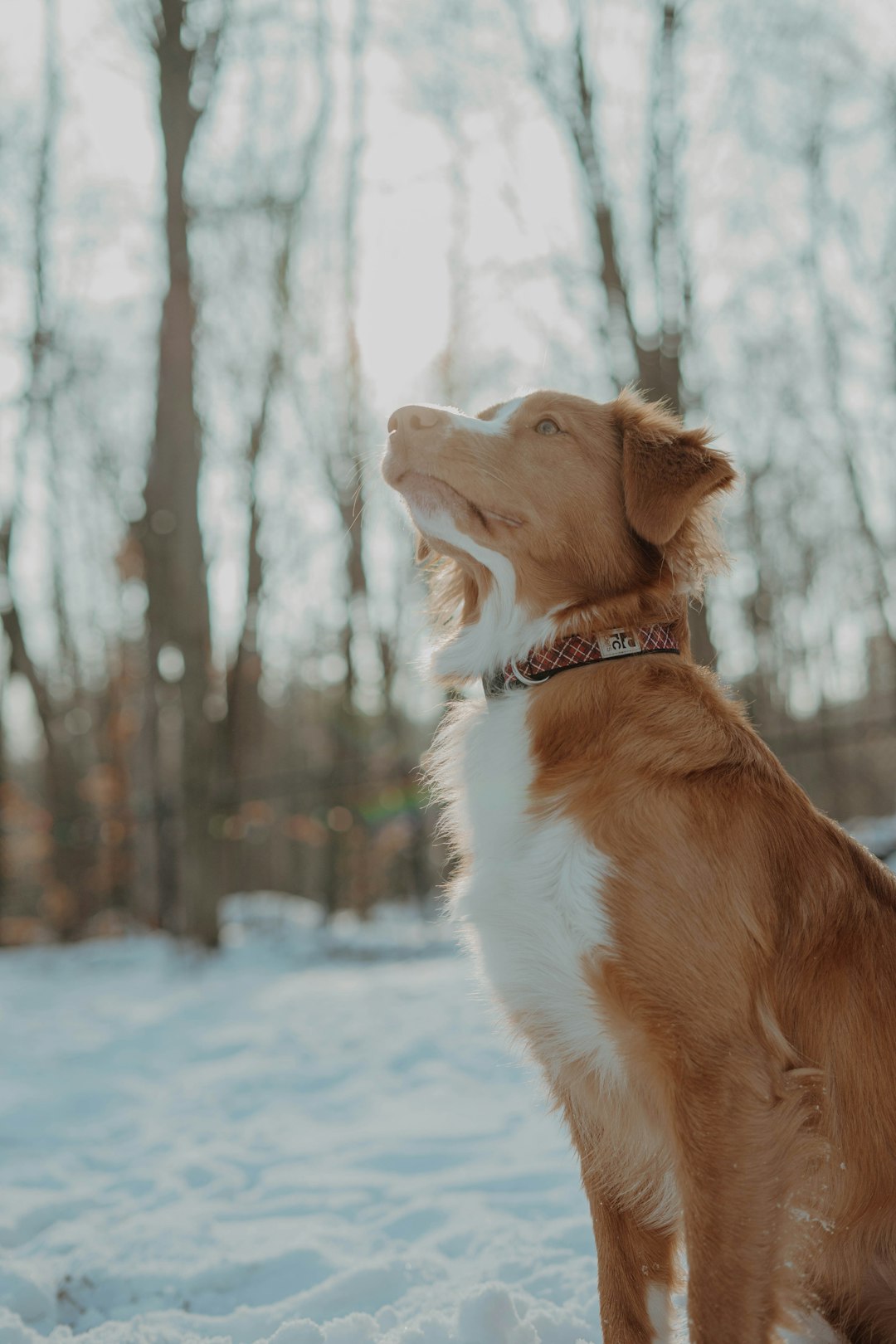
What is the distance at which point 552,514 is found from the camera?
277 cm

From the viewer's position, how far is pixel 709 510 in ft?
9.29

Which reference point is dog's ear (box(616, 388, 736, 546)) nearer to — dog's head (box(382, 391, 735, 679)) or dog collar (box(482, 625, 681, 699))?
dog's head (box(382, 391, 735, 679))

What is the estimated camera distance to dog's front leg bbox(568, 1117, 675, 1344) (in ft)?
7.86

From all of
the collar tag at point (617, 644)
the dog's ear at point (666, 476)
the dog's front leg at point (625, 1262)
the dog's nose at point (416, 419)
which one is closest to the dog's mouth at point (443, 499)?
the dog's nose at point (416, 419)

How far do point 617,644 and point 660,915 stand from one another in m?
0.71

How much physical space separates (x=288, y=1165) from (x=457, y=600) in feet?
7.79

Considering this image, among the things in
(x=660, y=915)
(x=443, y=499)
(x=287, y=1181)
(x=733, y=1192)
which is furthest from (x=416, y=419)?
(x=287, y=1181)

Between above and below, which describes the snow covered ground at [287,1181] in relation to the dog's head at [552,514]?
below

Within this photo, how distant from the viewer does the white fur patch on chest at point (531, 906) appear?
216cm

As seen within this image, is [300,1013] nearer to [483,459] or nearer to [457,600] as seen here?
[457,600]

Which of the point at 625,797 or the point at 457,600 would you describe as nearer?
the point at 625,797

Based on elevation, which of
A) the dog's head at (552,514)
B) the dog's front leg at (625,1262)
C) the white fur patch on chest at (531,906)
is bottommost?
the dog's front leg at (625,1262)

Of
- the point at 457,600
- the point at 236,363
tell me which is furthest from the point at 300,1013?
the point at 236,363

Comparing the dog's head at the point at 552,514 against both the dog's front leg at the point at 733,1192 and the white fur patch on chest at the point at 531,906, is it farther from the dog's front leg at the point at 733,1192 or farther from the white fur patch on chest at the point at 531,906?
the dog's front leg at the point at 733,1192
